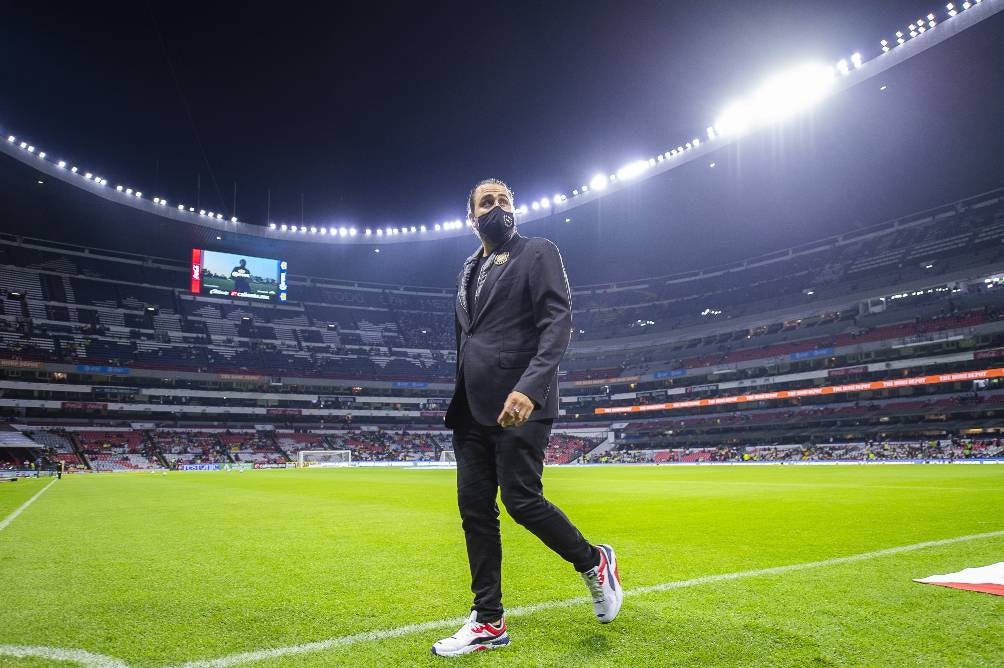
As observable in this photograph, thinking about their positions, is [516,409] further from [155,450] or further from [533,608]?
[155,450]

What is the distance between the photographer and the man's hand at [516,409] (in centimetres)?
268

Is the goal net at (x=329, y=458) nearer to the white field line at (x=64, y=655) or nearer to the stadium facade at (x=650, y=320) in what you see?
the stadium facade at (x=650, y=320)

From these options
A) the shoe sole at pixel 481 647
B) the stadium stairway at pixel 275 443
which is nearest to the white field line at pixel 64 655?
the shoe sole at pixel 481 647

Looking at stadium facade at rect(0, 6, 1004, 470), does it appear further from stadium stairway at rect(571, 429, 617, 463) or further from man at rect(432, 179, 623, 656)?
man at rect(432, 179, 623, 656)

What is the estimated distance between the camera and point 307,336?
239ft

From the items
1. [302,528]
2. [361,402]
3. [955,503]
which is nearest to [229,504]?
[302,528]

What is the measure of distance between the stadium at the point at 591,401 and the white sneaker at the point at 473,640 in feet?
0.31

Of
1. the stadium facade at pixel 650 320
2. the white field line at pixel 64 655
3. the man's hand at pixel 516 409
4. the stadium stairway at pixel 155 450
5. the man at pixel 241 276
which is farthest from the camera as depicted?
the man at pixel 241 276

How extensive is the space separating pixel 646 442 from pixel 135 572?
59.1m

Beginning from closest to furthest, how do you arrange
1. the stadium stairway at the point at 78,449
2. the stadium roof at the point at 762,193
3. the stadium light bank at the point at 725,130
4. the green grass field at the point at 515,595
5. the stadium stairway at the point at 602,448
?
the green grass field at the point at 515,595 → the stadium light bank at the point at 725,130 → the stadium roof at the point at 762,193 → the stadium stairway at the point at 78,449 → the stadium stairway at the point at 602,448

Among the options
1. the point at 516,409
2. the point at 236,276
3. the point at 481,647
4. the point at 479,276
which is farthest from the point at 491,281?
the point at 236,276

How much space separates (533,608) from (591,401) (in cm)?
6846

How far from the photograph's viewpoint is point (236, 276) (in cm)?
5009

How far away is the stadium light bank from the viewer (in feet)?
102
